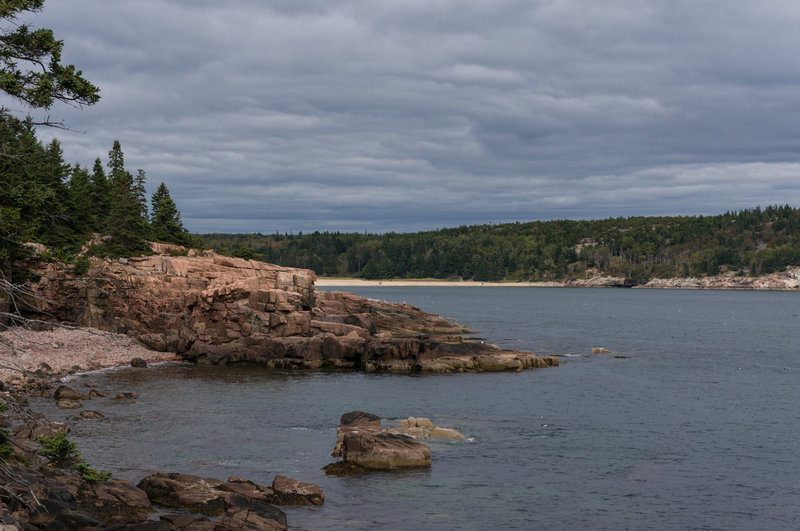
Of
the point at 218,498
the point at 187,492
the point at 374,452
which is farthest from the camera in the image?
the point at 374,452

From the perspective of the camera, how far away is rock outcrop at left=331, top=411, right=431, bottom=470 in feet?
109

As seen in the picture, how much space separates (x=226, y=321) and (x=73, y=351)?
13.7 metres

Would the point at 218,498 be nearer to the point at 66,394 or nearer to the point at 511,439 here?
the point at 511,439

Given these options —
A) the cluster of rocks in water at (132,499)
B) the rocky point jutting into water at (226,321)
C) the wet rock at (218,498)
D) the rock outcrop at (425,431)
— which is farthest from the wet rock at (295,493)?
the rocky point jutting into water at (226,321)

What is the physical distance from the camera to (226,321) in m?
69.0

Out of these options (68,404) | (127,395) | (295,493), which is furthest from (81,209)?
(295,493)

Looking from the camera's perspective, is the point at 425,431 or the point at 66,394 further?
the point at 66,394

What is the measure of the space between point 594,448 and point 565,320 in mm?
98502

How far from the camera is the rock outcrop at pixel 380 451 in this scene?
33125mm

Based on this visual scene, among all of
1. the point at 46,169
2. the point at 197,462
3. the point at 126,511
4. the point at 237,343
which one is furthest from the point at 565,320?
the point at 126,511

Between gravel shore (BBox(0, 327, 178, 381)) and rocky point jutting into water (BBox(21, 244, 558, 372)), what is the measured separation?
2.63 m

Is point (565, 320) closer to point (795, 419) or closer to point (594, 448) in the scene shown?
point (795, 419)

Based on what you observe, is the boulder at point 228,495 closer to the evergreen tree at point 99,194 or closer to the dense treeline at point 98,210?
the dense treeline at point 98,210

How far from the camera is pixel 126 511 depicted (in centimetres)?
2394
